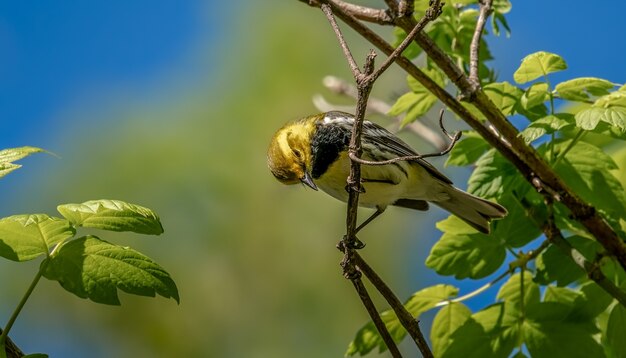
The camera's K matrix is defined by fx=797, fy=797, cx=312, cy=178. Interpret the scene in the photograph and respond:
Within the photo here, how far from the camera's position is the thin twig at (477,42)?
6.61 feet

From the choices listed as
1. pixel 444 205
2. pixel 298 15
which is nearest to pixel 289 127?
pixel 444 205

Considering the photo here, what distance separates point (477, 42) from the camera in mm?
2113

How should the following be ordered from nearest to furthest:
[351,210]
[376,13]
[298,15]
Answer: [351,210], [376,13], [298,15]

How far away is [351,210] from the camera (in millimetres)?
1634

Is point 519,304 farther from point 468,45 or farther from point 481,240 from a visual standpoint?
point 468,45

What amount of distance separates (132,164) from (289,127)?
181 inches

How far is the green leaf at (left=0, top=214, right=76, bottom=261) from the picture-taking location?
135cm

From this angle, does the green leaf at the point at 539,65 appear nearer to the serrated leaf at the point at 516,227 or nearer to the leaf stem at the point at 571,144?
the leaf stem at the point at 571,144

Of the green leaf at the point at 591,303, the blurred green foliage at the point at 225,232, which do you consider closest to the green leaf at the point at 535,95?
the green leaf at the point at 591,303

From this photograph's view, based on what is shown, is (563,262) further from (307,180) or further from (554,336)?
(307,180)

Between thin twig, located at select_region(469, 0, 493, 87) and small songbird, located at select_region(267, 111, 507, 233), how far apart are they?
759 millimetres

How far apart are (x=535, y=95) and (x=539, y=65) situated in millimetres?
74

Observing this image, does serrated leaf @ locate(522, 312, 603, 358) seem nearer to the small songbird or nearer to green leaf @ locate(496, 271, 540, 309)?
green leaf @ locate(496, 271, 540, 309)

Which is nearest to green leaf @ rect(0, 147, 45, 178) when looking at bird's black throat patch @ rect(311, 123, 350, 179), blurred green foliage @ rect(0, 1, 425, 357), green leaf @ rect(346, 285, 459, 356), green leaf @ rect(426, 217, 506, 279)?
green leaf @ rect(346, 285, 459, 356)
